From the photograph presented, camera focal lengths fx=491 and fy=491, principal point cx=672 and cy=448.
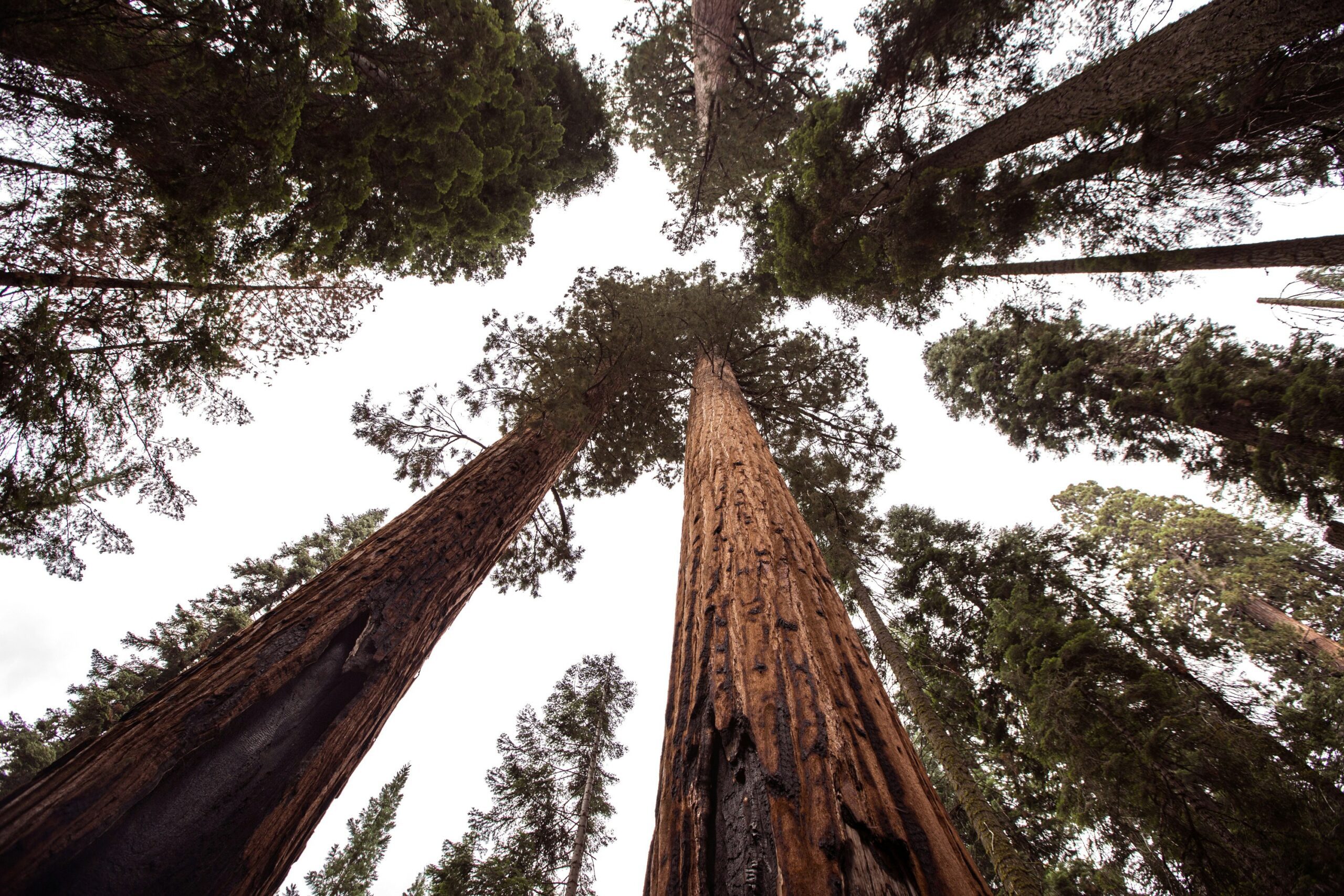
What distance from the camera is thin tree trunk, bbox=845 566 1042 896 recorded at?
484 centimetres

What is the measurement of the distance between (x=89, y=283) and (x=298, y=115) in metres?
2.70

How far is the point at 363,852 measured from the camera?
15.2 meters

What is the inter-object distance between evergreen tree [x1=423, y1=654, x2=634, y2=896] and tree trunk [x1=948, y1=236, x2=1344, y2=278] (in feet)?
39.0

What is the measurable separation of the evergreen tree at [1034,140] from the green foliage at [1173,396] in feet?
8.00

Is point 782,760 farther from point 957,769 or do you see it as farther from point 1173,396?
point 1173,396

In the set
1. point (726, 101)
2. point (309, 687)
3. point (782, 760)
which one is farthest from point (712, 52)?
point (782, 760)

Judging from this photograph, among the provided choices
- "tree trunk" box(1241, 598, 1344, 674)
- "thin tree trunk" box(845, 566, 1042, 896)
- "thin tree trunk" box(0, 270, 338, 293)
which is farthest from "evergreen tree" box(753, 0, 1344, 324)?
"tree trunk" box(1241, 598, 1344, 674)

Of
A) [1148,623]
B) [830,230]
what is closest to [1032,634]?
[1148,623]

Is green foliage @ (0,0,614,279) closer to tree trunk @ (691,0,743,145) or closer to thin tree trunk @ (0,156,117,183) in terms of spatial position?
thin tree trunk @ (0,156,117,183)

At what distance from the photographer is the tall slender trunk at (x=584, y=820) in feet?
25.4

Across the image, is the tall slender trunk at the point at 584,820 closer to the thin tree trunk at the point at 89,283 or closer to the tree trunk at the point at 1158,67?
the thin tree trunk at the point at 89,283

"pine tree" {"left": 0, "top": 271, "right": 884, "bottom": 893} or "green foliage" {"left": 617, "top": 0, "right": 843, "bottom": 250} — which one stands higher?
"green foliage" {"left": 617, "top": 0, "right": 843, "bottom": 250}

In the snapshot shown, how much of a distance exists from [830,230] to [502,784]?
10.8 metres

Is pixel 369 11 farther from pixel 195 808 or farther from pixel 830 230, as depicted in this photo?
pixel 195 808
